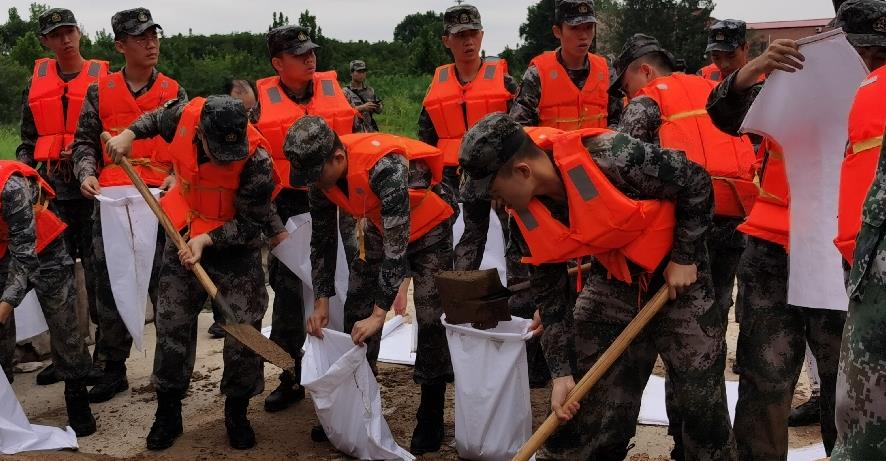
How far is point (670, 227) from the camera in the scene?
343 centimetres

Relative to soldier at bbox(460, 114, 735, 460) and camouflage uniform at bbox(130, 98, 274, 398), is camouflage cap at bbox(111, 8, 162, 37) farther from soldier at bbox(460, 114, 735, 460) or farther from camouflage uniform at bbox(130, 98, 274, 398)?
soldier at bbox(460, 114, 735, 460)

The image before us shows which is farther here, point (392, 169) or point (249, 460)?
point (249, 460)

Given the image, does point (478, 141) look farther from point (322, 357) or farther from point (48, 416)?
point (48, 416)

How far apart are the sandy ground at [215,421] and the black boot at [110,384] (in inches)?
2.2

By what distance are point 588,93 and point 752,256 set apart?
2588 mm

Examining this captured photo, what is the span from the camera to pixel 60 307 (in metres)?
5.02

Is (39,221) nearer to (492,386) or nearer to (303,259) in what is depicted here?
(303,259)

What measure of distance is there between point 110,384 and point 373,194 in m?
2.55

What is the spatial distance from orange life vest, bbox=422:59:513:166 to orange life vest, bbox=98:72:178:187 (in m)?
1.83

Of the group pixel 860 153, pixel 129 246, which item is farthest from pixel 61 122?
pixel 860 153

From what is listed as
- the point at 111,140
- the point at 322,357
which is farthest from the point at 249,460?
the point at 111,140

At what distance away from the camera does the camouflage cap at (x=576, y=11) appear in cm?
593

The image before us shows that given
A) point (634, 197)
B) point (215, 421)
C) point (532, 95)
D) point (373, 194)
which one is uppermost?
point (532, 95)

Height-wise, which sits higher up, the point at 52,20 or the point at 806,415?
the point at 52,20
